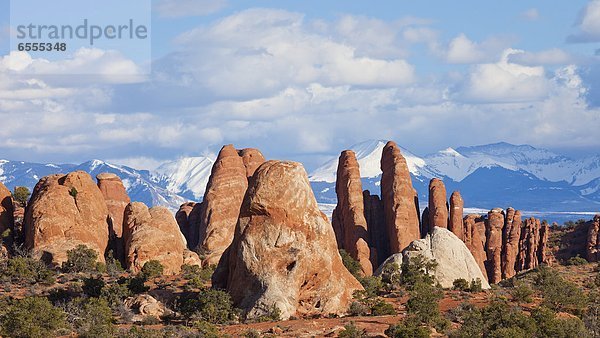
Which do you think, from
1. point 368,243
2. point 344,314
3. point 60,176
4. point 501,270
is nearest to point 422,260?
point 344,314

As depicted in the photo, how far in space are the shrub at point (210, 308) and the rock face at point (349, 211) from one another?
5222 centimetres

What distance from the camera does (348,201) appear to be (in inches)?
4751

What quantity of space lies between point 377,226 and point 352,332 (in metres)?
70.6

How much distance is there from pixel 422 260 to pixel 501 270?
5285 centimetres

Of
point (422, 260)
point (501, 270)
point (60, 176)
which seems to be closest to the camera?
point (422, 260)

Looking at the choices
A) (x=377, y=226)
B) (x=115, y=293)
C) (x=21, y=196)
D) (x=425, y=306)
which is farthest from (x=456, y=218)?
(x=425, y=306)

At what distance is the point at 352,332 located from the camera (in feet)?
168

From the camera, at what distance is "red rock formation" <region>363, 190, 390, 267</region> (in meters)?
120

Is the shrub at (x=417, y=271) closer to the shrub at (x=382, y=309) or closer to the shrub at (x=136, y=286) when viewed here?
the shrub at (x=382, y=309)

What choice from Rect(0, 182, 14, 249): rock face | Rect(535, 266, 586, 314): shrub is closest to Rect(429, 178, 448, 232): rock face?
Rect(0, 182, 14, 249): rock face

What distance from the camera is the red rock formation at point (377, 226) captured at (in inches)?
4715

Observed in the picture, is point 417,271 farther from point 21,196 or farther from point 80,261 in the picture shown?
point 21,196

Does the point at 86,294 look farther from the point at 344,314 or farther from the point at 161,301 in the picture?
the point at 344,314

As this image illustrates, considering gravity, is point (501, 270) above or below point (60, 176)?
below
